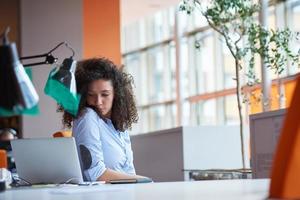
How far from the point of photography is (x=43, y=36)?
7.55 m

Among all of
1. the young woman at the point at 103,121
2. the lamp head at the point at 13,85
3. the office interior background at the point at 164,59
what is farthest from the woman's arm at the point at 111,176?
the office interior background at the point at 164,59

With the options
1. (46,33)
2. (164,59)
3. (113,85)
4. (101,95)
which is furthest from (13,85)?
(164,59)

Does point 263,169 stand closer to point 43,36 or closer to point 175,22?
point 43,36

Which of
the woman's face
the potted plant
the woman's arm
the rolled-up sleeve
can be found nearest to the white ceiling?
the potted plant

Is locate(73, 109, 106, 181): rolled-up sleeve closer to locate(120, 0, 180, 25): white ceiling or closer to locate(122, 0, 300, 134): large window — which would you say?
locate(122, 0, 300, 134): large window

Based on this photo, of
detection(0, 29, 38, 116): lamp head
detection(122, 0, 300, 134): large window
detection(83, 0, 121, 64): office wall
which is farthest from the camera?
detection(122, 0, 300, 134): large window

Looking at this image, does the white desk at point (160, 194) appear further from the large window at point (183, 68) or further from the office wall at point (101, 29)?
the large window at point (183, 68)

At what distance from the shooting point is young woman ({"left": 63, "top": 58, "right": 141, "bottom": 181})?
3.51 m

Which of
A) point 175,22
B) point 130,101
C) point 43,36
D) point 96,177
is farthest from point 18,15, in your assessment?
point 175,22

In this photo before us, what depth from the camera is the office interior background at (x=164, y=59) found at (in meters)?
7.52

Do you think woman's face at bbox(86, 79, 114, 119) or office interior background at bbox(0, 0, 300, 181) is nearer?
woman's face at bbox(86, 79, 114, 119)

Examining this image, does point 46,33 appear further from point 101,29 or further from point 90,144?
point 90,144

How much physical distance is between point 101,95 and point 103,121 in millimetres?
158

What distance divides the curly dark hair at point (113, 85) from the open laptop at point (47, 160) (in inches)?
28.8
